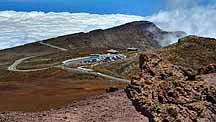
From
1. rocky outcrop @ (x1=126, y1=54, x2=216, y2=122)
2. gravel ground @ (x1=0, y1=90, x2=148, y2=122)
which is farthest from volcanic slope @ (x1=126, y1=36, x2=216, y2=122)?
gravel ground @ (x1=0, y1=90, x2=148, y2=122)

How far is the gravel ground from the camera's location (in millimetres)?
25906

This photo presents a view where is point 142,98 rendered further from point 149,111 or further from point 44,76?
point 44,76

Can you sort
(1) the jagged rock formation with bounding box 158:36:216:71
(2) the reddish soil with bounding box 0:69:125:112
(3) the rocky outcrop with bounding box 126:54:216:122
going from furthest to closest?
(1) the jagged rock formation with bounding box 158:36:216:71, (2) the reddish soil with bounding box 0:69:125:112, (3) the rocky outcrop with bounding box 126:54:216:122

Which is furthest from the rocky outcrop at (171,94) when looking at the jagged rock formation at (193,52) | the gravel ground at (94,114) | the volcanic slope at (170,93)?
the jagged rock formation at (193,52)

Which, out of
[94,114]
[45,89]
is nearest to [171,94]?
[94,114]

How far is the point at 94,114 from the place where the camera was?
2647cm

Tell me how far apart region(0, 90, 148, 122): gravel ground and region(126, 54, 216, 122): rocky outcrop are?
603 mm

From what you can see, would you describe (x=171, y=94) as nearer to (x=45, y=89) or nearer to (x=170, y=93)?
(x=170, y=93)

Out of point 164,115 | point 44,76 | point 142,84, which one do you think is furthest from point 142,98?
point 44,76

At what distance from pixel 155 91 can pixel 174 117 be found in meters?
2.08

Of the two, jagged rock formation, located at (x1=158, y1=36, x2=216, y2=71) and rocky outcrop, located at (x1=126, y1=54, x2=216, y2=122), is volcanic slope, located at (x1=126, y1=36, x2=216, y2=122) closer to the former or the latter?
rocky outcrop, located at (x1=126, y1=54, x2=216, y2=122)

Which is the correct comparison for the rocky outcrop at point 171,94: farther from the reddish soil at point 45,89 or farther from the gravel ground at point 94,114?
the reddish soil at point 45,89

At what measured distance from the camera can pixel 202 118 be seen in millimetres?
23750

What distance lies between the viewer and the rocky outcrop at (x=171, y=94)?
77.2 feet
